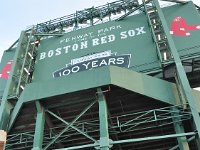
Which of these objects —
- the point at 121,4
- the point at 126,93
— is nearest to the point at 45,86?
the point at 126,93

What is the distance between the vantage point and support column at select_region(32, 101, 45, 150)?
1475cm

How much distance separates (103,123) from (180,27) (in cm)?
1137

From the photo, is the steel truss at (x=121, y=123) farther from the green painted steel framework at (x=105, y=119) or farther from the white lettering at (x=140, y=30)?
the white lettering at (x=140, y=30)

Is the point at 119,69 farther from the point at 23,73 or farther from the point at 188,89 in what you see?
the point at 23,73

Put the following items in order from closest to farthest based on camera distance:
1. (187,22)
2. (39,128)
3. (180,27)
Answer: (39,128) < (180,27) < (187,22)

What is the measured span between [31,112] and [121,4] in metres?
15.7

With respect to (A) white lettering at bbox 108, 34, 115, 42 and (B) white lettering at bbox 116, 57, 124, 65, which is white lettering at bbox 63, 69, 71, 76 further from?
(A) white lettering at bbox 108, 34, 115, 42

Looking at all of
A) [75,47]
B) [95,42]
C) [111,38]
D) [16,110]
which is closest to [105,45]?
[111,38]

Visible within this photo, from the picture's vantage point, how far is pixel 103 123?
551 inches

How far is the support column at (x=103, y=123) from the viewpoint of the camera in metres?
13.3

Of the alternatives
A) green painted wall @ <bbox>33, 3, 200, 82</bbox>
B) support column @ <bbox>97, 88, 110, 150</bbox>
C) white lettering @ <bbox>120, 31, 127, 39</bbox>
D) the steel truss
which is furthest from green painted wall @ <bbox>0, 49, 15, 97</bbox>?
support column @ <bbox>97, 88, 110, 150</bbox>

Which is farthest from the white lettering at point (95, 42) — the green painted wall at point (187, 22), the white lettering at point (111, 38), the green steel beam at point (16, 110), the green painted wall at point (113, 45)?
the green steel beam at point (16, 110)

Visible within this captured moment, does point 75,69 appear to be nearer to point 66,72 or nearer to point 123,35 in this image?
point 66,72

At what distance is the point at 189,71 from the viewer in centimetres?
1950
